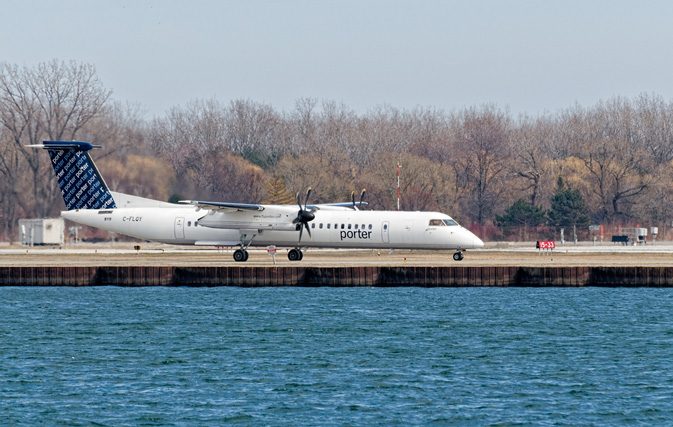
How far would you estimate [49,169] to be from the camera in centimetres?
10350

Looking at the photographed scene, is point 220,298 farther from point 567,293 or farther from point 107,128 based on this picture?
point 107,128

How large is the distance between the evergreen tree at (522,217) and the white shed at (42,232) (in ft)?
150

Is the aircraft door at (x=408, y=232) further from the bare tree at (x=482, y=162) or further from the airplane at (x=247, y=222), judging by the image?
the bare tree at (x=482, y=162)

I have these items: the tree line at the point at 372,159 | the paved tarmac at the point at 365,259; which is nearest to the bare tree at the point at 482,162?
the tree line at the point at 372,159

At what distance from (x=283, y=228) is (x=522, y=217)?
48.5 meters

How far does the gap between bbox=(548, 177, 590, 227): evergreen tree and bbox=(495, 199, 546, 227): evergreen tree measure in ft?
4.67

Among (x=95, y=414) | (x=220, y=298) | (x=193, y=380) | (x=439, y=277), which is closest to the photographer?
(x=95, y=414)

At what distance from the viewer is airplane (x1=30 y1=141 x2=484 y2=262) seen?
56656mm

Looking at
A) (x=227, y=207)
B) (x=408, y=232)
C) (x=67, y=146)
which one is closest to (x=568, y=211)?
(x=408, y=232)

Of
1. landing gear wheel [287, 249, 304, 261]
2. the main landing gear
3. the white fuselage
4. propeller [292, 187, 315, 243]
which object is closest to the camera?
propeller [292, 187, 315, 243]

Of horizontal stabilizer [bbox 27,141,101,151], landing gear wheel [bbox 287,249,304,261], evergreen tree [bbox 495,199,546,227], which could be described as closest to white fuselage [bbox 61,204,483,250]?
landing gear wheel [bbox 287,249,304,261]

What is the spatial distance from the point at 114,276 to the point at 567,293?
26.0 metres

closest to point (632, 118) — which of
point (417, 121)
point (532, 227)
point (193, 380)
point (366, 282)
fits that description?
point (417, 121)

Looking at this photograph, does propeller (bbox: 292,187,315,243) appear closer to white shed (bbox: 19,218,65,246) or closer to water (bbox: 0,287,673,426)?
water (bbox: 0,287,673,426)
